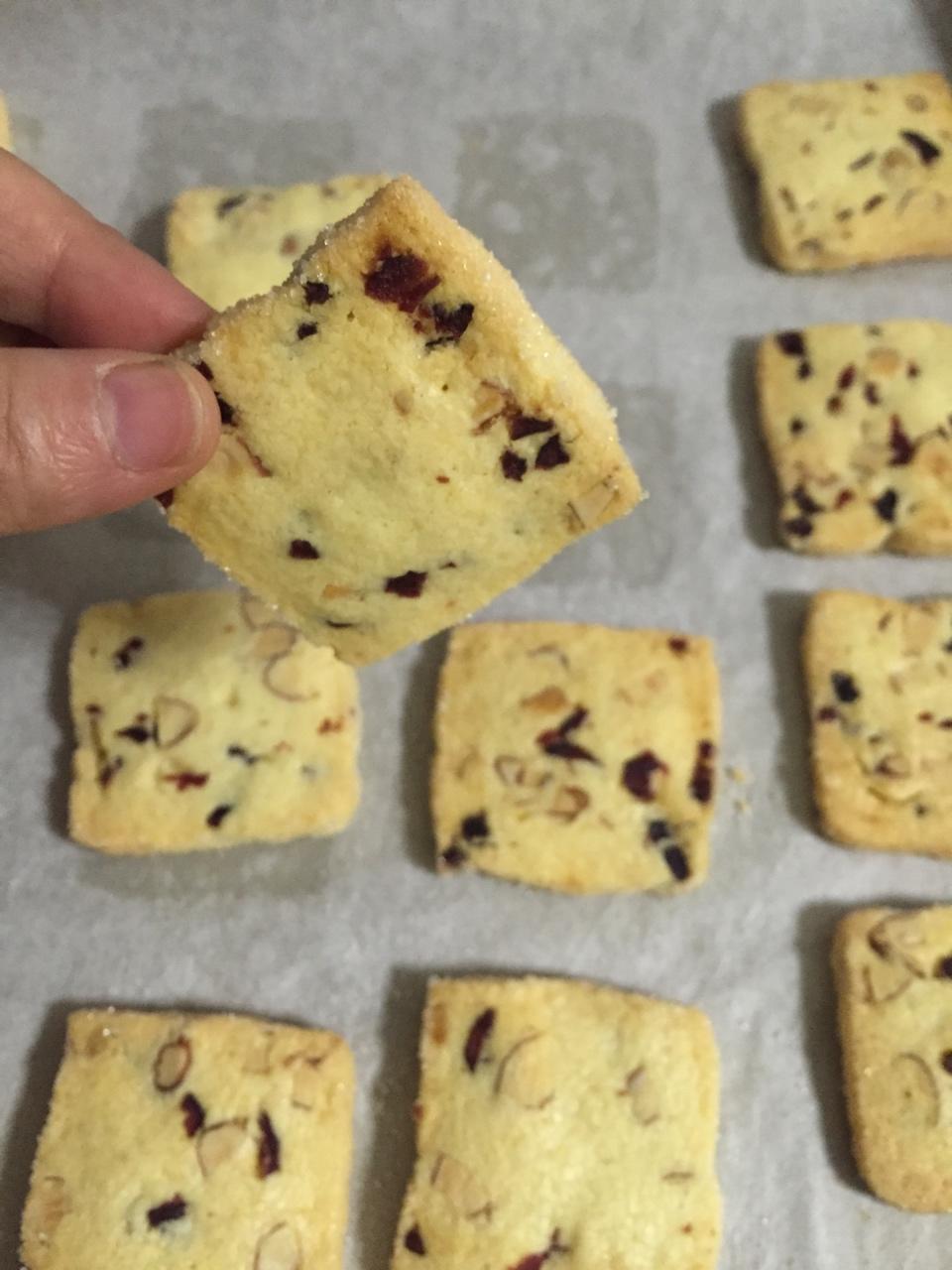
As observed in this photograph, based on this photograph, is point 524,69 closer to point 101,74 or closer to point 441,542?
point 101,74

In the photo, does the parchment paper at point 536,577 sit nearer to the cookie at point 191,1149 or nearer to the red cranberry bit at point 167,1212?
the cookie at point 191,1149

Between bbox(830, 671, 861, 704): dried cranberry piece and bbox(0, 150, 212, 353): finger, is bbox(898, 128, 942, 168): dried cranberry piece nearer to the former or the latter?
bbox(830, 671, 861, 704): dried cranberry piece

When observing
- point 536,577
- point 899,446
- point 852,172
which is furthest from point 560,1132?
point 852,172

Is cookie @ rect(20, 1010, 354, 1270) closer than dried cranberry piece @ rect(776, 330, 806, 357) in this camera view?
Yes

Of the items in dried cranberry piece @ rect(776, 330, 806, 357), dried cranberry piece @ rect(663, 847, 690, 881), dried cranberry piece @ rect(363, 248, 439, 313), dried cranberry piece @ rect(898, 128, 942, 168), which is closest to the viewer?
dried cranberry piece @ rect(363, 248, 439, 313)

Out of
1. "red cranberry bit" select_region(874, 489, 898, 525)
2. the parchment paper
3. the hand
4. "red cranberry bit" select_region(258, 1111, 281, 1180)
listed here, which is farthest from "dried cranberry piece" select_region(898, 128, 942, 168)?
"red cranberry bit" select_region(258, 1111, 281, 1180)

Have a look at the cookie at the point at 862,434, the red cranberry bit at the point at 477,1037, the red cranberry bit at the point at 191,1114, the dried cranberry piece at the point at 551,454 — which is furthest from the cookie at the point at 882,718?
the red cranberry bit at the point at 191,1114

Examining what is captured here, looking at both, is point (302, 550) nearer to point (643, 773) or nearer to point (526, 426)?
point (526, 426)

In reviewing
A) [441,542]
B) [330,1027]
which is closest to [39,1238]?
[330,1027]
